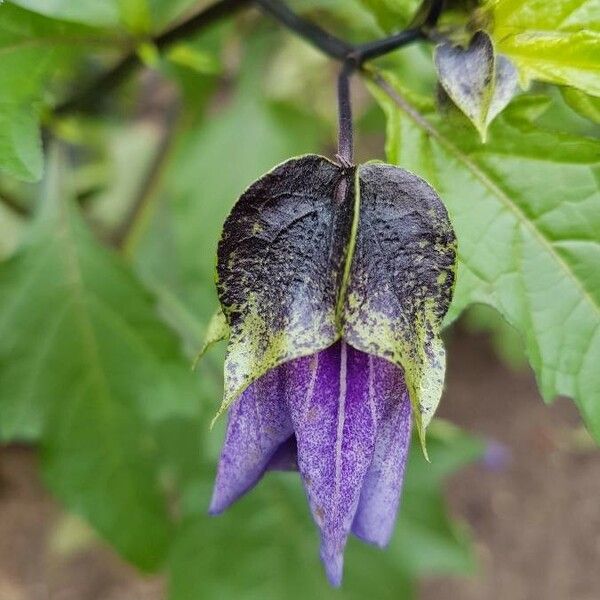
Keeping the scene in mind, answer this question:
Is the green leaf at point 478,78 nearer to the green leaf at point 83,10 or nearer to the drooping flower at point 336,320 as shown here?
the drooping flower at point 336,320

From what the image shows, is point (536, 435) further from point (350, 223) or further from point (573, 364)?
point (350, 223)

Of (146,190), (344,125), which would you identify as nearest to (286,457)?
(344,125)

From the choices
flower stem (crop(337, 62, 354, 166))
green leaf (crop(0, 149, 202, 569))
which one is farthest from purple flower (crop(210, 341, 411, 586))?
green leaf (crop(0, 149, 202, 569))

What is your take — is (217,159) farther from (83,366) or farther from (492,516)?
(492,516)

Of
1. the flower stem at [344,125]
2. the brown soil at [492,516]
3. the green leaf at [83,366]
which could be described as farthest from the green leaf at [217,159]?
the brown soil at [492,516]

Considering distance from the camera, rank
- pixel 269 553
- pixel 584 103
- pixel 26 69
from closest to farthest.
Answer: pixel 584 103 → pixel 26 69 → pixel 269 553

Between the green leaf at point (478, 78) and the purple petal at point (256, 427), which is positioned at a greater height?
the green leaf at point (478, 78)
